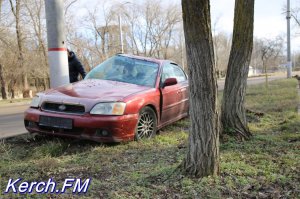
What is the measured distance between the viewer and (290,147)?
471cm

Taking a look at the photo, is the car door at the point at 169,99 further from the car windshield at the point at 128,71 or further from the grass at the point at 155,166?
the grass at the point at 155,166

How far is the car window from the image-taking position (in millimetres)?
6179

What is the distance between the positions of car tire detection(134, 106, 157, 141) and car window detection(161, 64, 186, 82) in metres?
0.90

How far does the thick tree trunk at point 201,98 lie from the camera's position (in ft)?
10.7

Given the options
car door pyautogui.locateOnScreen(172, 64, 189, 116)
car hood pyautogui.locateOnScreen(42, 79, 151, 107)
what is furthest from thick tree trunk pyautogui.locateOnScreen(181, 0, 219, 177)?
car door pyautogui.locateOnScreen(172, 64, 189, 116)

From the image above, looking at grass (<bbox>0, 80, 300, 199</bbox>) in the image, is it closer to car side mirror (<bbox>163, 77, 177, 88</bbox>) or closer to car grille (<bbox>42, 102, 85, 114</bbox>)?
car grille (<bbox>42, 102, 85, 114</bbox>)

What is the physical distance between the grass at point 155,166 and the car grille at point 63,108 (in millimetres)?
514

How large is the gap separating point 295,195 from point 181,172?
117cm

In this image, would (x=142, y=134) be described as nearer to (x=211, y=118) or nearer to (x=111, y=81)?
(x=111, y=81)

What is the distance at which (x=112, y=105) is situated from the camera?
4.61 m

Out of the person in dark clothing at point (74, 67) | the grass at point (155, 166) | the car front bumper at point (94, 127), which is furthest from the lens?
the person in dark clothing at point (74, 67)

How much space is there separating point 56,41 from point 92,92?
1534mm

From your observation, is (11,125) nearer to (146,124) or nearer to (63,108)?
(63,108)

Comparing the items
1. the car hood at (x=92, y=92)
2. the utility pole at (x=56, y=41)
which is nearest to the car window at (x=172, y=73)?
the car hood at (x=92, y=92)
